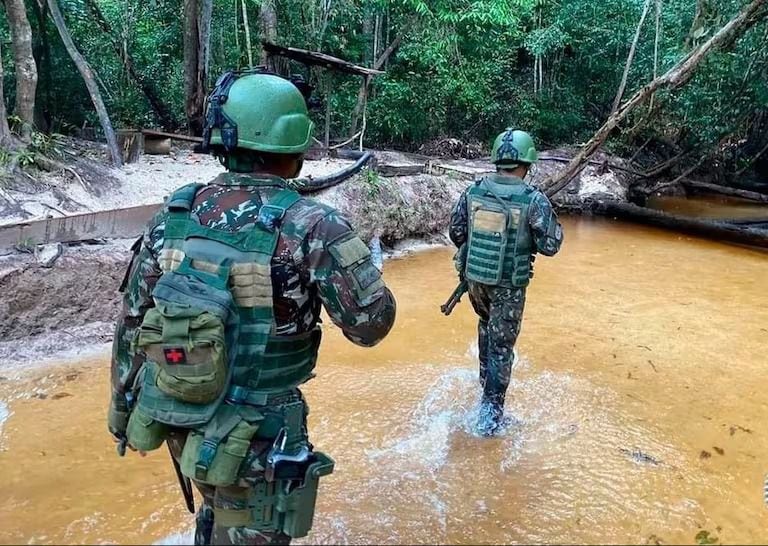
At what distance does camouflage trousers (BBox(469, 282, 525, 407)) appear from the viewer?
400 cm

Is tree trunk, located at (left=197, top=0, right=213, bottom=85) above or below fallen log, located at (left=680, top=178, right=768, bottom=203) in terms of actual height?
above

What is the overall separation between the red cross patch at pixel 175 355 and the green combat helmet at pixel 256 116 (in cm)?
60

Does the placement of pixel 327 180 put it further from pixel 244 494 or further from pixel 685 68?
pixel 244 494

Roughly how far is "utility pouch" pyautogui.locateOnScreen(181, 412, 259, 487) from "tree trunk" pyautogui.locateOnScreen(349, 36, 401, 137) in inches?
334

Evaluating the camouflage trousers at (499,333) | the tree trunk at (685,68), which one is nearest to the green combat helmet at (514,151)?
the camouflage trousers at (499,333)

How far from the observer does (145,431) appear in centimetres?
190

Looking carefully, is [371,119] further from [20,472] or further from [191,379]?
[191,379]

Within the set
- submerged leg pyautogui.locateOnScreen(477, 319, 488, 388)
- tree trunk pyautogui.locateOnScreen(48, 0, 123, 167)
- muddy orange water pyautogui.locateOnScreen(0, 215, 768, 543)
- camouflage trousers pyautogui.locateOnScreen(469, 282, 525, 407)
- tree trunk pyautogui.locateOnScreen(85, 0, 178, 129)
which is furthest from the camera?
tree trunk pyautogui.locateOnScreen(85, 0, 178, 129)

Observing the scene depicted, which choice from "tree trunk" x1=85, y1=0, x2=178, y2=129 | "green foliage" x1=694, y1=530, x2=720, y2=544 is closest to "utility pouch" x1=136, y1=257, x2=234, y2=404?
"green foliage" x1=694, y1=530, x2=720, y2=544

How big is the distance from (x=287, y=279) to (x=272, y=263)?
0.22 ft

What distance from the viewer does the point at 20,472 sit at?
3.38 metres

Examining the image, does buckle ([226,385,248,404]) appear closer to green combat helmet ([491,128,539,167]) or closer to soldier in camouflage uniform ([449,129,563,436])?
soldier in camouflage uniform ([449,129,563,436])

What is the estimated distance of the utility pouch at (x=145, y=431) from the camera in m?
1.90

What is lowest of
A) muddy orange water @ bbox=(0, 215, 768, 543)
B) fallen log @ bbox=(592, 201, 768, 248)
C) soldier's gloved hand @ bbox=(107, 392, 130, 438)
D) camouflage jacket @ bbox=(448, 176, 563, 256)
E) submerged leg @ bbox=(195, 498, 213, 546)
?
muddy orange water @ bbox=(0, 215, 768, 543)
